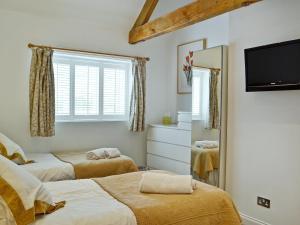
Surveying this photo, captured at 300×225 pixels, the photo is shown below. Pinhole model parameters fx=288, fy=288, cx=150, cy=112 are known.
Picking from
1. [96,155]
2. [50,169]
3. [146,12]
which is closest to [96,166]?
[96,155]

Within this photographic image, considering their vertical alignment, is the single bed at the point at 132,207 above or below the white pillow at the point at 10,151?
below

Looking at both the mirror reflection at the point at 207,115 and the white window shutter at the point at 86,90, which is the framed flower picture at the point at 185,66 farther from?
the white window shutter at the point at 86,90

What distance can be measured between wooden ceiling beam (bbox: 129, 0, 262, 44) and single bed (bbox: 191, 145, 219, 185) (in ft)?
5.11

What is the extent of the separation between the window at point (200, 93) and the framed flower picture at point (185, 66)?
0.58 metres

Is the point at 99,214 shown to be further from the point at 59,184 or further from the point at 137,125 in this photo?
the point at 137,125

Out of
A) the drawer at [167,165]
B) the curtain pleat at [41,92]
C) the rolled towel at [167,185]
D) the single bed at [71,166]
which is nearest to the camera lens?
the rolled towel at [167,185]

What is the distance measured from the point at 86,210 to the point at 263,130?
2049 mm

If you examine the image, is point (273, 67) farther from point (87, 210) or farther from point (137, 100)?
point (137, 100)

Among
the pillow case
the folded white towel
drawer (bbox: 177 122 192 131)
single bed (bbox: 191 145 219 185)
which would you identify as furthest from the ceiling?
the pillow case

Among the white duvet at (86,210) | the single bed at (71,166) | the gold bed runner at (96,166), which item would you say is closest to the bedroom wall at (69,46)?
the single bed at (71,166)

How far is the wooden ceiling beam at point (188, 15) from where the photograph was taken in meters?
2.72

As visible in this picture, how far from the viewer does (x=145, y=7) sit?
13.9 feet

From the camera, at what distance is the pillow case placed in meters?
1.63

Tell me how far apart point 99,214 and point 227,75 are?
7.72ft
